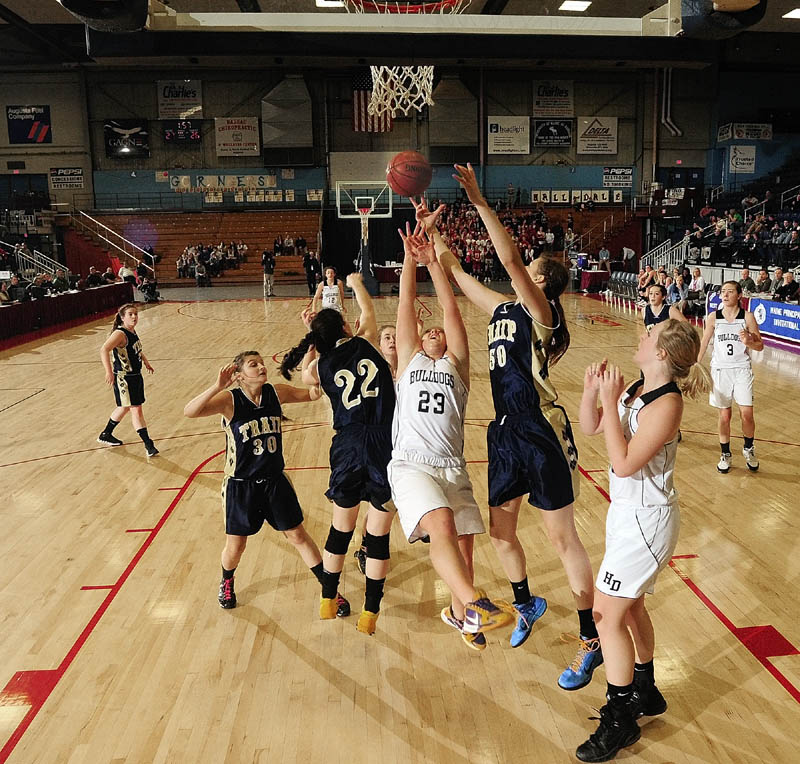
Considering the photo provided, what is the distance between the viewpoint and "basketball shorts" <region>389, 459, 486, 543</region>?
347 centimetres

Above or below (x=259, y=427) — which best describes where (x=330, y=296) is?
above

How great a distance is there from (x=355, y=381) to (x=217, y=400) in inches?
32.9

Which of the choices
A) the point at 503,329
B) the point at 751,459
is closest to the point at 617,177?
the point at 751,459

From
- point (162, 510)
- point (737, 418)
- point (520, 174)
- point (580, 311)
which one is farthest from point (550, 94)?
point (162, 510)

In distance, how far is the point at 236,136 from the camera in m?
33.5

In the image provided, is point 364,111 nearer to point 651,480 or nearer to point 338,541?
point 338,541

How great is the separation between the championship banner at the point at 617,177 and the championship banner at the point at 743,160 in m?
4.49

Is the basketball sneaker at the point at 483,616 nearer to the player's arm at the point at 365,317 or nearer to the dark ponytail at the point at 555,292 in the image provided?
the dark ponytail at the point at 555,292

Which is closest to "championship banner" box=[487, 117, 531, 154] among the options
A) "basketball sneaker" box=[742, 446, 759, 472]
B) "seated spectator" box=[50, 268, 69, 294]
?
"seated spectator" box=[50, 268, 69, 294]

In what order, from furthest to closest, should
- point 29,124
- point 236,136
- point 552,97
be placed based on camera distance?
1. point 552,97
2. point 236,136
3. point 29,124

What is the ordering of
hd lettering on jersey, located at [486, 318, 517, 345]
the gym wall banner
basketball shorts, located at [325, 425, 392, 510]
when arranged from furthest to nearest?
1. the gym wall banner
2. basketball shorts, located at [325, 425, 392, 510]
3. hd lettering on jersey, located at [486, 318, 517, 345]

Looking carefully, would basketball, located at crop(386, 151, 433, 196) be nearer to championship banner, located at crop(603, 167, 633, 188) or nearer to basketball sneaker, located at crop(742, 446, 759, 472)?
basketball sneaker, located at crop(742, 446, 759, 472)

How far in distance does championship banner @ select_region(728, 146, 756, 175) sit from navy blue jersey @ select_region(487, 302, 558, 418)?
114 ft

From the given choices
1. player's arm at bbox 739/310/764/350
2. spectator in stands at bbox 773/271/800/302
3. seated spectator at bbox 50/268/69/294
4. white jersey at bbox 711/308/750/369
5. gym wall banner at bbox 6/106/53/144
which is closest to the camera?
player's arm at bbox 739/310/764/350
